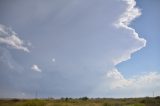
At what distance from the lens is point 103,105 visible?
36.4 meters

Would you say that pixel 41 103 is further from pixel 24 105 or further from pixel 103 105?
pixel 103 105

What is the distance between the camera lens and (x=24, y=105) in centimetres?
3219

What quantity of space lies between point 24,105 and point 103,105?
10.2 m

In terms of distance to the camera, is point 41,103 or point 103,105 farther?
point 103,105

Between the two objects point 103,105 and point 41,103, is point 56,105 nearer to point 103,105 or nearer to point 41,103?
point 41,103

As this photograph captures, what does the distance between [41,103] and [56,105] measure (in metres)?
2.07

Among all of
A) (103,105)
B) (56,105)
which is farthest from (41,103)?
(103,105)

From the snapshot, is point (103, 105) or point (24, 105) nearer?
point (24, 105)

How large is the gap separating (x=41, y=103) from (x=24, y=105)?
2.29 m

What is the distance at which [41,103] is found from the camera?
1328 inches

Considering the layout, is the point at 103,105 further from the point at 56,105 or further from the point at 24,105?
the point at 24,105

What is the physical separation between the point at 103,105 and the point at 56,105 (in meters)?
6.80

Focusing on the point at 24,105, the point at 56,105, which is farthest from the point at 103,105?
the point at 24,105
